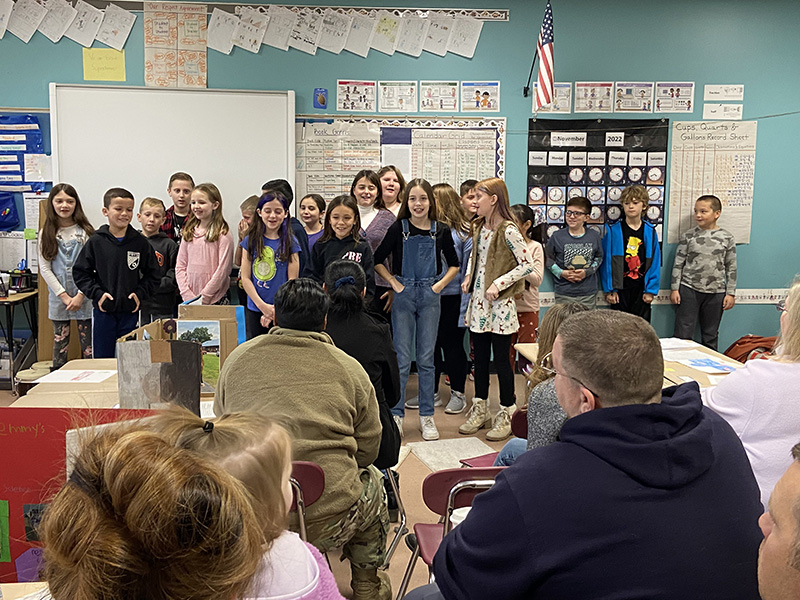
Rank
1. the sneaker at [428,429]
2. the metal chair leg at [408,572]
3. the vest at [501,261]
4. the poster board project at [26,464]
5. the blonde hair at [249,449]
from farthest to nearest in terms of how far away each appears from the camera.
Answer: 1. the sneaker at [428,429]
2. the vest at [501,261]
3. the metal chair leg at [408,572]
4. the poster board project at [26,464]
5. the blonde hair at [249,449]

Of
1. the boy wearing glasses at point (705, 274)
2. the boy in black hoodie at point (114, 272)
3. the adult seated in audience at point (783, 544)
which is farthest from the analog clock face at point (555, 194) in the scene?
the adult seated in audience at point (783, 544)

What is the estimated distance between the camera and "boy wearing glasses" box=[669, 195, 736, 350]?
5.52 m

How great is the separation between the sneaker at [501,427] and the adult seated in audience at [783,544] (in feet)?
10.8

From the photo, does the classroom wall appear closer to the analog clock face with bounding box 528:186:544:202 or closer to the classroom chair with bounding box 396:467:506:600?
the analog clock face with bounding box 528:186:544:202

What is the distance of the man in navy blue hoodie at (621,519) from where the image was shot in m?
1.10

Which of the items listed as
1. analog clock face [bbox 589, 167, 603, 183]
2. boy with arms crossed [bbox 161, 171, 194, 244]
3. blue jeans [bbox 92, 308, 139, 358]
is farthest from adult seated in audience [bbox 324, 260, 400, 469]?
analog clock face [bbox 589, 167, 603, 183]

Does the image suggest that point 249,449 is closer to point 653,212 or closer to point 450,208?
point 450,208

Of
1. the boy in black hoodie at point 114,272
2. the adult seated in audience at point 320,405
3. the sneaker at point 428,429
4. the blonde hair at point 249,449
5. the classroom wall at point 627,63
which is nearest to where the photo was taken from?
the blonde hair at point 249,449

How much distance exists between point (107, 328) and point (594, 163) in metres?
3.99

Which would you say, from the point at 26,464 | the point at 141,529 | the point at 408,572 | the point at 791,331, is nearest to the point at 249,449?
the point at 141,529

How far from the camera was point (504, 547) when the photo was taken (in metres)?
1.14

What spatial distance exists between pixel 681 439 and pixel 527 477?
275 millimetres

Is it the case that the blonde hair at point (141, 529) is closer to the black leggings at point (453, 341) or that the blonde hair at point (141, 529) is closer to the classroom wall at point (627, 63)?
the black leggings at point (453, 341)

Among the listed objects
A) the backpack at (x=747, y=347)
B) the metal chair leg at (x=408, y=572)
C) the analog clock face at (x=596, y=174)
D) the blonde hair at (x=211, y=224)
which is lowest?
the metal chair leg at (x=408, y=572)
